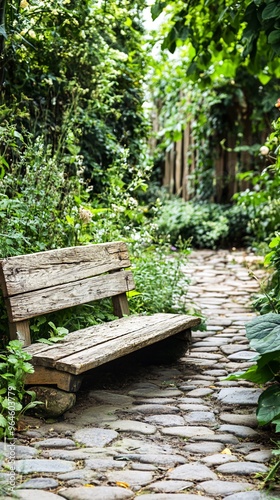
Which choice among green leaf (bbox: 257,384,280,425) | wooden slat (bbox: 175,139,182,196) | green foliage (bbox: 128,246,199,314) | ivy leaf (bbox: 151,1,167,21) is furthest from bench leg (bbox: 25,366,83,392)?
wooden slat (bbox: 175,139,182,196)

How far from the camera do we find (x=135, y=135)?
26.9 feet

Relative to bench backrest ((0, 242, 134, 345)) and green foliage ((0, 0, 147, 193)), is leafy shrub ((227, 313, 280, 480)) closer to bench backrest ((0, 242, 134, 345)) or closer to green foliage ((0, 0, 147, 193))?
bench backrest ((0, 242, 134, 345))

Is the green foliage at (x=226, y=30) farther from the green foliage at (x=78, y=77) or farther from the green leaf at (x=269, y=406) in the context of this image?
the green leaf at (x=269, y=406)

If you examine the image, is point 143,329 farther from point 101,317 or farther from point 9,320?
point 9,320

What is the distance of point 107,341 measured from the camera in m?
4.32

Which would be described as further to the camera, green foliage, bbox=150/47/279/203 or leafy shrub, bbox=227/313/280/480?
green foliage, bbox=150/47/279/203

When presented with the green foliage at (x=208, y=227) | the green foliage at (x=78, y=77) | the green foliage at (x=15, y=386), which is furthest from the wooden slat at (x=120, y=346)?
the green foliage at (x=208, y=227)

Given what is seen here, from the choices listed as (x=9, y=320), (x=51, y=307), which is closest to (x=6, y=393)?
(x=9, y=320)

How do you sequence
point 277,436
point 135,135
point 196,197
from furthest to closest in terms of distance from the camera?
1. point 196,197
2. point 135,135
3. point 277,436

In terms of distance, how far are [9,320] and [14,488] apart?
128 cm

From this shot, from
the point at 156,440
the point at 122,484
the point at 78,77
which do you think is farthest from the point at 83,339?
the point at 78,77

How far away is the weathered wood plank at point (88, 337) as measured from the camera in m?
3.89

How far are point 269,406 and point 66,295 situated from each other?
1.54 metres

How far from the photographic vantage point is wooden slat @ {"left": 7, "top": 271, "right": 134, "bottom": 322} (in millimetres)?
4074
